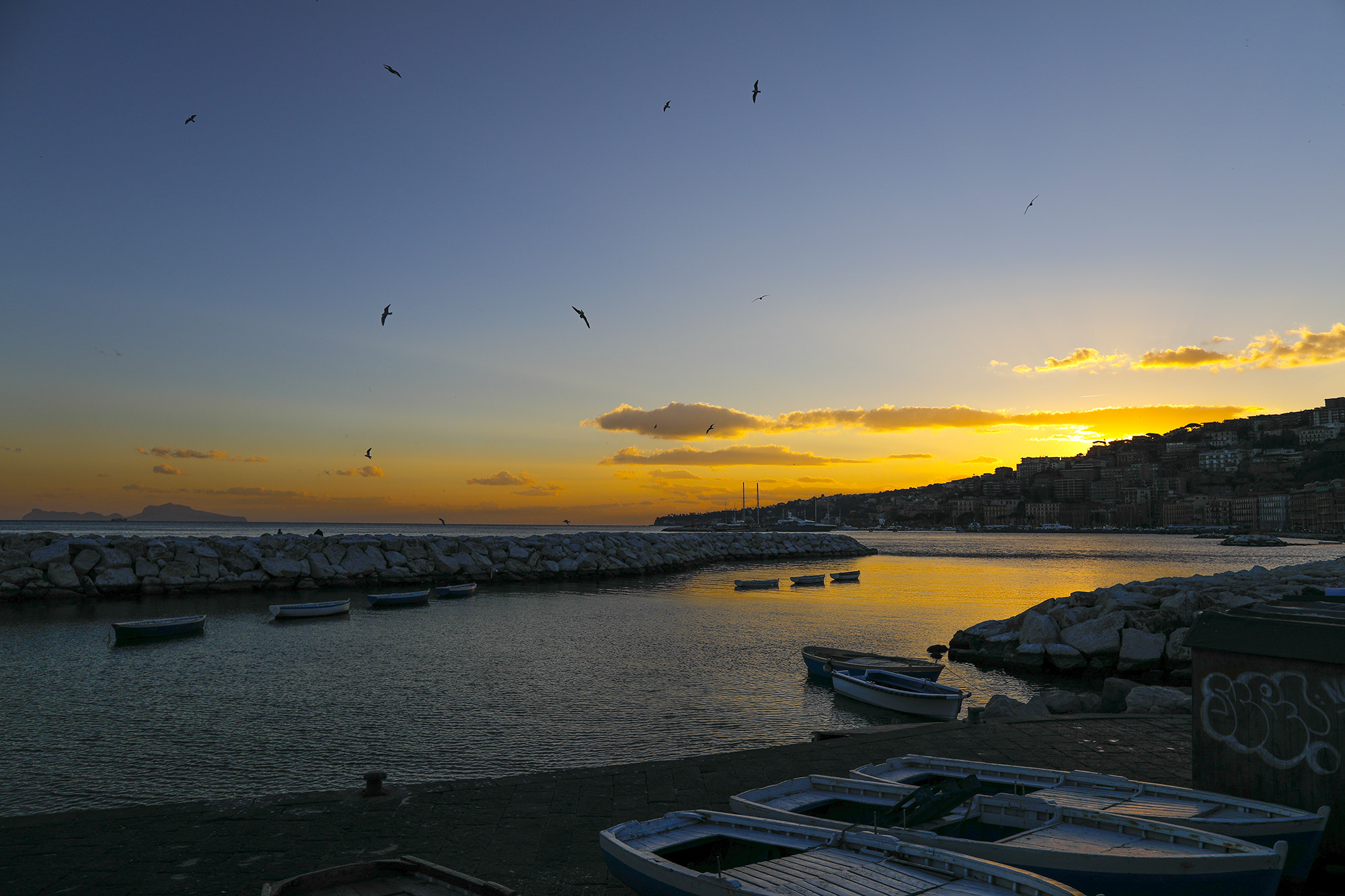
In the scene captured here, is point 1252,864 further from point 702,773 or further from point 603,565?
point 603,565

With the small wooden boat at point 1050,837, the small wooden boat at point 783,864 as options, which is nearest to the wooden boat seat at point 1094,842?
the small wooden boat at point 1050,837

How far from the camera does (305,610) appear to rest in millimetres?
31328

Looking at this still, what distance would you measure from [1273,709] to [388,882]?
6601 mm

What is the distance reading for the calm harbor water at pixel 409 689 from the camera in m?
12.1

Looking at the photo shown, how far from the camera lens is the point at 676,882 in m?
4.37

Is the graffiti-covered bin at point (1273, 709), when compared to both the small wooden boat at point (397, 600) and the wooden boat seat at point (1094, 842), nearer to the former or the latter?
the wooden boat seat at point (1094, 842)

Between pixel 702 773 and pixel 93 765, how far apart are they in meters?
10.5

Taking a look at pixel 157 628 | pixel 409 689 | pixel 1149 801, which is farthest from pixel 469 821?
pixel 157 628

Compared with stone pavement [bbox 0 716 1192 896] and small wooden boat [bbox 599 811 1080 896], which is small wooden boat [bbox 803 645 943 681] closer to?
stone pavement [bbox 0 716 1192 896]

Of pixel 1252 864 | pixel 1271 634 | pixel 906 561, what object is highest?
pixel 1271 634

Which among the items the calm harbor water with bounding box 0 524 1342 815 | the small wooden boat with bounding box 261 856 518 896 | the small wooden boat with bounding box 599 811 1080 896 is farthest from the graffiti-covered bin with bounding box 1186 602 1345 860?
the calm harbor water with bounding box 0 524 1342 815

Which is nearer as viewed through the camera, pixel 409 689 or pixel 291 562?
pixel 409 689

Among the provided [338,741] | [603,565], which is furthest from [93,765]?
[603,565]

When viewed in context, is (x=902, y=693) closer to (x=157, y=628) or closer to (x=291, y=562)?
(x=157, y=628)
